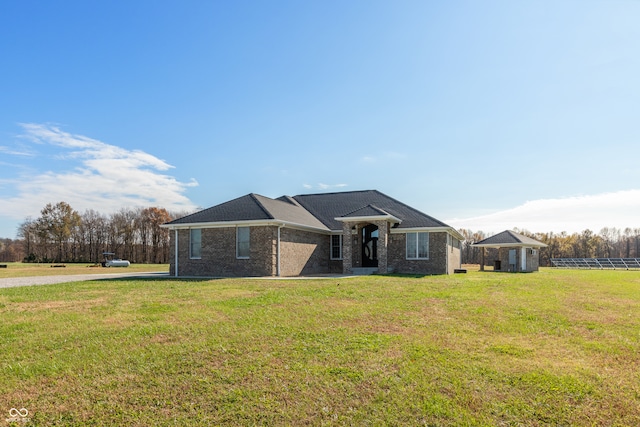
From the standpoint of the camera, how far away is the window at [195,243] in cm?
2086

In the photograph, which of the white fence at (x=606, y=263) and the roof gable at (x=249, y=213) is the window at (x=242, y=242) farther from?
the white fence at (x=606, y=263)

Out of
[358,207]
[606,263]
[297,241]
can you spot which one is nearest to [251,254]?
[297,241]

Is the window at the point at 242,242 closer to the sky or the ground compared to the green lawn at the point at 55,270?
closer to the sky

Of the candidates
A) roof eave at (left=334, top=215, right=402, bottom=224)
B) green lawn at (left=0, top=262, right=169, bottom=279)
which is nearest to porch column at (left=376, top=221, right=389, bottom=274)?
roof eave at (left=334, top=215, right=402, bottom=224)

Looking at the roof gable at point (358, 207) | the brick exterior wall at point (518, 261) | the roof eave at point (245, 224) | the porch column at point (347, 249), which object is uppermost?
the roof gable at point (358, 207)

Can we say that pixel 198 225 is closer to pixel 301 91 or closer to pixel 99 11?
pixel 301 91

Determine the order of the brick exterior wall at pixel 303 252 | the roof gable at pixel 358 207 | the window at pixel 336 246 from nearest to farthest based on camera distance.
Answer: the brick exterior wall at pixel 303 252
the roof gable at pixel 358 207
the window at pixel 336 246

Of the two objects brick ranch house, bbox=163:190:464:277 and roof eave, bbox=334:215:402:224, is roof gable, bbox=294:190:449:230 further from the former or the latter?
roof eave, bbox=334:215:402:224

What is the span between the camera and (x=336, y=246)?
24.9 meters

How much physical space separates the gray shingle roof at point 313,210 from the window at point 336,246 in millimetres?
752

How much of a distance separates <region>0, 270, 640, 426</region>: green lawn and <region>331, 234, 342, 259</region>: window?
49.1 feet

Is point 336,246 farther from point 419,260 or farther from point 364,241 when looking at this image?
point 419,260

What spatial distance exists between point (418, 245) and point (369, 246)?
3.30m

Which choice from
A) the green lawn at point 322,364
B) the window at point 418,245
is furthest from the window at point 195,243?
the window at point 418,245
